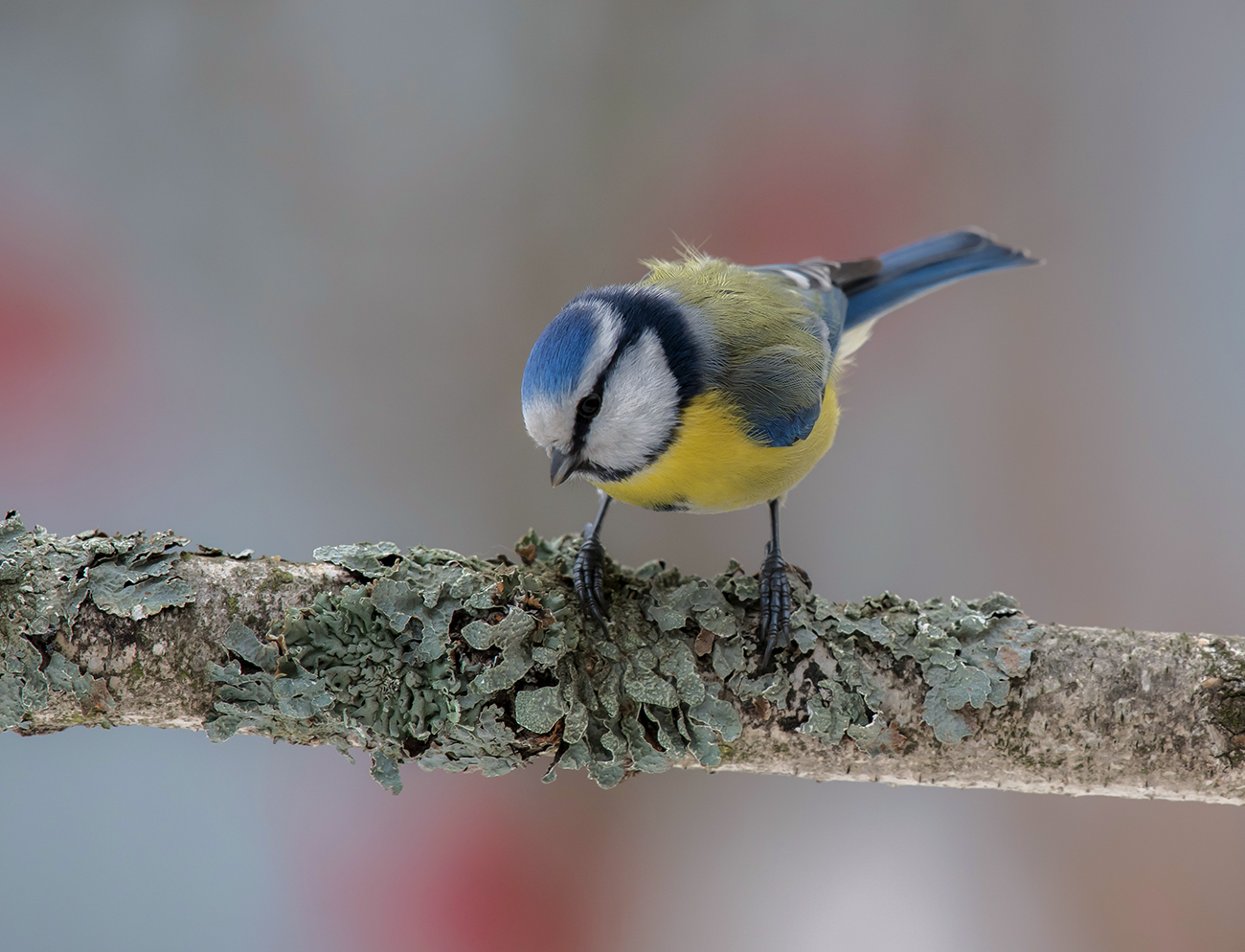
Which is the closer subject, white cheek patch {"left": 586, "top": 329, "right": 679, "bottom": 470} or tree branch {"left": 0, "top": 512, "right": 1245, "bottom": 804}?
tree branch {"left": 0, "top": 512, "right": 1245, "bottom": 804}

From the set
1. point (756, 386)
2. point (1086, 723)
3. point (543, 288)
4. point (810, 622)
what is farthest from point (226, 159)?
point (1086, 723)

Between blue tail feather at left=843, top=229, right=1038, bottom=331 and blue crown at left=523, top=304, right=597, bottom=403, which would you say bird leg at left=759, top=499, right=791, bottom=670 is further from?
blue tail feather at left=843, top=229, right=1038, bottom=331

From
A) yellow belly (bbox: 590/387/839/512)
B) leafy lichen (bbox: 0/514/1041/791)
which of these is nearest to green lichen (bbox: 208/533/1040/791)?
leafy lichen (bbox: 0/514/1041/791)

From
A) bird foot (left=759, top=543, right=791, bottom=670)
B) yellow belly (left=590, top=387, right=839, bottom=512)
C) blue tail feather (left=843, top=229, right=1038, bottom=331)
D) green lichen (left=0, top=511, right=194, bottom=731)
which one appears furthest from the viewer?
blue tail feather (left=843, top=229, right=1038, bottom=331)

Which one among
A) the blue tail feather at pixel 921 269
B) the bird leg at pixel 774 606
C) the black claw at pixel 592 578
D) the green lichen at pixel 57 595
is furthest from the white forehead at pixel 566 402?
the blue tail feather at pixel 921 269

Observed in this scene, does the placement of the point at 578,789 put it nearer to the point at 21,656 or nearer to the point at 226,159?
the point at 21,656

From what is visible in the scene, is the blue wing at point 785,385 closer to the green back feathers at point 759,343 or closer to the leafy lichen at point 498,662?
the green back feathers at point 759,343

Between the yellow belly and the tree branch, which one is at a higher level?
the yellow belly

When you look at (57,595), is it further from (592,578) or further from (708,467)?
(708,467)
